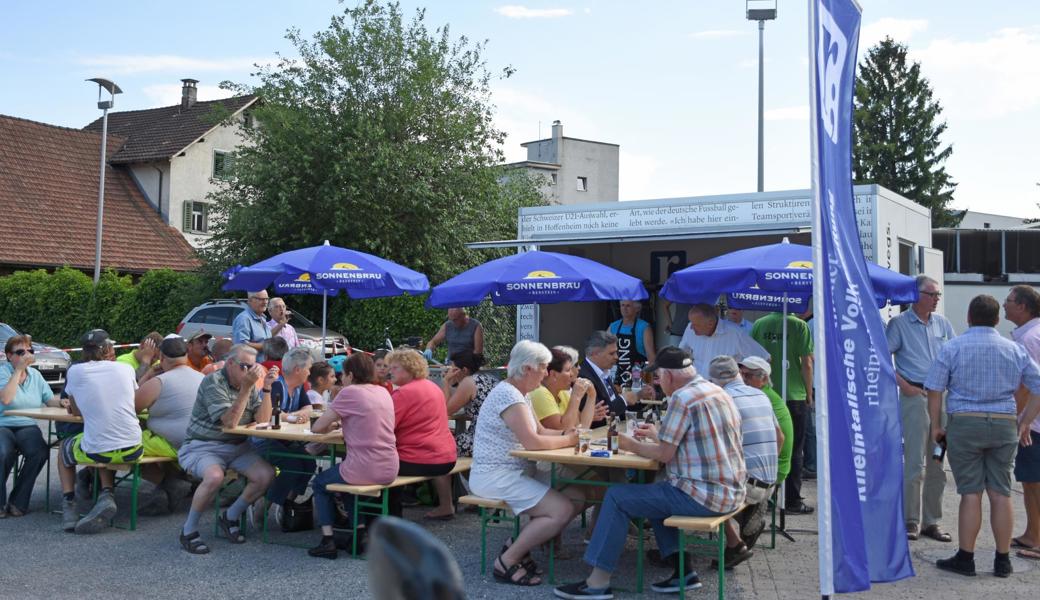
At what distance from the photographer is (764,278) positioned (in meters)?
7.37

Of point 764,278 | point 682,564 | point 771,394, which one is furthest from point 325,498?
point 764,278

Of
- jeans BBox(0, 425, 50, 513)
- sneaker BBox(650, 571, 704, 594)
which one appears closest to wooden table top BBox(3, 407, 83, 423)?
jeans BBox(0, 425, 50, 513)

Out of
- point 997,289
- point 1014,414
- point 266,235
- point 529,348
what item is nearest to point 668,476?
point 529,348

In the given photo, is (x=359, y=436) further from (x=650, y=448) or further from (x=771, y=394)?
(x=771, y=394)

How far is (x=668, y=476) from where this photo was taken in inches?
226

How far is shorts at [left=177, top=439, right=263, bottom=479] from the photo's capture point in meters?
7.03

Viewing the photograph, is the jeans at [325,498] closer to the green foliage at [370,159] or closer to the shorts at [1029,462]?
the shorts at [1029,462]

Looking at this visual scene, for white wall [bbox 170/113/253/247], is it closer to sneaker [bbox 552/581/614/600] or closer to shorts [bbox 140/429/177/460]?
shorts [bbox 140/429/177/460]

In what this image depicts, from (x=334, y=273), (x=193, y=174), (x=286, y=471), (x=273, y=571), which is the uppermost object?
(x=193, y=174)

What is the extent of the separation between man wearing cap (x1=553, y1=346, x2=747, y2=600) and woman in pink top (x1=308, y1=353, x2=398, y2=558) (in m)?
1.50

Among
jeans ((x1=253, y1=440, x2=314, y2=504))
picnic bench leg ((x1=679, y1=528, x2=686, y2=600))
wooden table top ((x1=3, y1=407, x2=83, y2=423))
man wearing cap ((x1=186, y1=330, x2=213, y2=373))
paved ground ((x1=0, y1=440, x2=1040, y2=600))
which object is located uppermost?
man wearing cap ((x1=186, y1=330, x2=213, y2=373))

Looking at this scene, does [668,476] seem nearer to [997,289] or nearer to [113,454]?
[113,454]

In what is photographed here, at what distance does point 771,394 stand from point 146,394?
448 cm

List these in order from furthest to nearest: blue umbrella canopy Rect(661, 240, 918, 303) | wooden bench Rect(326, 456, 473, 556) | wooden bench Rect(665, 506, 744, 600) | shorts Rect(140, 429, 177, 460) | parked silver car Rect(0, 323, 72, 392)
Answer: parked silver car Rect(0, 323, 72, 392) → shorts Rect(140, 429, 177, 460) → blue umbrella canopy Rect(661, 240, 918, 303) → wooden bench Rect(326, 456, 473, 556) → wooden bench Rect(665, 506, 744, 600)
